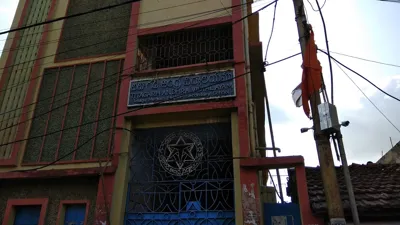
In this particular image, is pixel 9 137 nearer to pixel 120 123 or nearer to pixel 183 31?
pixel 120 123

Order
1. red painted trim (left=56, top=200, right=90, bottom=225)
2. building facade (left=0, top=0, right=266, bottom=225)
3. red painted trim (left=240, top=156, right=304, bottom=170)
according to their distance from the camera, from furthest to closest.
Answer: red painted trim (left=56, top=200, right=90, bottom=225) → building facade (left=0, top=0, right=266, bottom=225) → red painted trim (left=240, top=156, right=304, bottom=170)

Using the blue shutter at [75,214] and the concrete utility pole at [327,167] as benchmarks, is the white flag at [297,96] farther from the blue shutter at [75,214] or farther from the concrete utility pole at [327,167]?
the blue shutter at [75,214]

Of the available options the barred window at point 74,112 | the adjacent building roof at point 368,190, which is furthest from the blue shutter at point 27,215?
the adjacent building roof at point 368,190

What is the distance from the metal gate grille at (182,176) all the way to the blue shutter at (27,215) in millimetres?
2158

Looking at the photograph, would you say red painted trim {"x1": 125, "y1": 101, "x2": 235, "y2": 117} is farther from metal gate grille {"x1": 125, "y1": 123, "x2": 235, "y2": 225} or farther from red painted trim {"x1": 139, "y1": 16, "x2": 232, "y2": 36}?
red painted trim {"x1": 139, "y1": 16, "x2": 232, "y2": 36}

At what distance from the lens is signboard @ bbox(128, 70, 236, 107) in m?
7.00

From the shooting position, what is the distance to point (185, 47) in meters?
8.16

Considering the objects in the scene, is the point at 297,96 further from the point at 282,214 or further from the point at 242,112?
the point at 282,214

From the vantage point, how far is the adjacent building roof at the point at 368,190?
206 inches

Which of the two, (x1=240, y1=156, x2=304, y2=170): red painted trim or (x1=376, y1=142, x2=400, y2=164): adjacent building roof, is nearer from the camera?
(x1=240, y1=156, x2=304, y2=170): red painted trim

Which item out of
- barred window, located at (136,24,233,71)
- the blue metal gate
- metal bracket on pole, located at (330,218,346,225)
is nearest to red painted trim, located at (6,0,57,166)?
barred window, located at (136,24,233,71)

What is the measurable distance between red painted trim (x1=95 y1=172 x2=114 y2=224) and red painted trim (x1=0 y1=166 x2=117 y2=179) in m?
0.20

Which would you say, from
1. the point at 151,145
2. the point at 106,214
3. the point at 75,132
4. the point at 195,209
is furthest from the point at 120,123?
the point at 195,209

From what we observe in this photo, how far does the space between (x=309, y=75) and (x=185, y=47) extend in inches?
159
